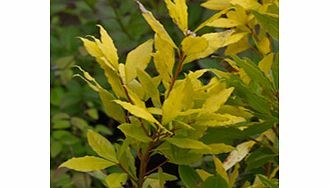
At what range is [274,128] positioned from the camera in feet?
2.63

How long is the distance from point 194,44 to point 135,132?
10 centimetres

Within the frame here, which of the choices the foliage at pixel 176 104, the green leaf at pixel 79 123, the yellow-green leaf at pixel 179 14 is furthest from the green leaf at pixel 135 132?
the green leaf at pixel 79 123

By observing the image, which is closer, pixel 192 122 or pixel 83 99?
pixel 192 122

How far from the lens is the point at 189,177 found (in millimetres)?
710

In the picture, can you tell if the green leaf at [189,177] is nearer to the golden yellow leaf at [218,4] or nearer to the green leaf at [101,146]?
the green leaf at [101,146]

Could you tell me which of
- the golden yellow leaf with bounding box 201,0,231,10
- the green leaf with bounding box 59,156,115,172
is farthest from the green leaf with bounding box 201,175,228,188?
the golden yellow leaf with bounding box 201,0,231,10

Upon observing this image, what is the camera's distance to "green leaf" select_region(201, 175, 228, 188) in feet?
2.23

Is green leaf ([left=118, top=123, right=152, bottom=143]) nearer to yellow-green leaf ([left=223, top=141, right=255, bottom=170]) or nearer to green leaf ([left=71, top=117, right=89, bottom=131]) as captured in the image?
yellow-green leaf ([left=223, top=141, right=255, bottom=170])

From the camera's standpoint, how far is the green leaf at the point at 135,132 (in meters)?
0.64

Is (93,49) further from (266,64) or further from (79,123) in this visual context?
(79,123)

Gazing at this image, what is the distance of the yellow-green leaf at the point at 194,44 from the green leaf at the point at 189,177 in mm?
134

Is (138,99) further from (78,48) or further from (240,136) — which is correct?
(78,48)

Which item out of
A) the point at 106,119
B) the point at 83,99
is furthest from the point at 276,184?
the point at 106,119
